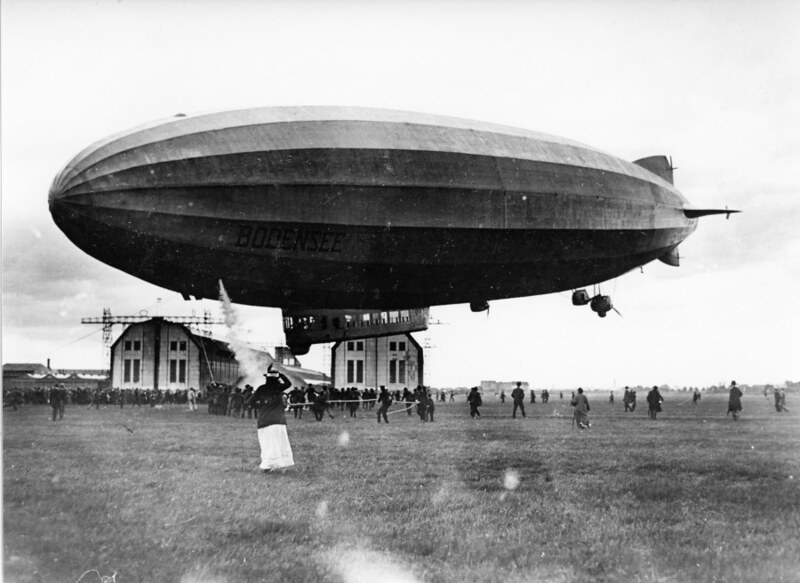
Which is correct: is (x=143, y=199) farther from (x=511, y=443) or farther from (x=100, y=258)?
(x=511, y=443)

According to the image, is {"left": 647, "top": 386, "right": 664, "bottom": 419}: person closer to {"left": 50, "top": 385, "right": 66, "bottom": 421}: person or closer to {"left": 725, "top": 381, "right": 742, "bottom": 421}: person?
{"left": 725, "top": 381, "right": 742, "bottom": 421}: person

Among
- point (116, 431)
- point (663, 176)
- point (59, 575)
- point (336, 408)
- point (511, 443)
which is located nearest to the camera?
point (59, 575)

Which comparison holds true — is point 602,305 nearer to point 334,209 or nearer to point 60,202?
point 334,209

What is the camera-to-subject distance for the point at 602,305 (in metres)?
16.6

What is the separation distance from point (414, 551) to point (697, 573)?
2.86 metres

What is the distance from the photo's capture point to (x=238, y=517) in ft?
26.5

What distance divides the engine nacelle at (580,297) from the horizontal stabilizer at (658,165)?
381 cm

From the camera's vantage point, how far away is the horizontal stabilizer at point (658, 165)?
1744 cm

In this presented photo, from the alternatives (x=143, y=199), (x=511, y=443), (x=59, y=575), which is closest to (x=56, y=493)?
(x=59, y=575)

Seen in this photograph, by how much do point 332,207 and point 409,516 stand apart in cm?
514

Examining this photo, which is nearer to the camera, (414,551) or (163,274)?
(414,551)

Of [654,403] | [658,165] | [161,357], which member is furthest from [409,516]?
[161,357]

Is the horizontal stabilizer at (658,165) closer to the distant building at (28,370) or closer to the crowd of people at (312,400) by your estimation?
the crowd of people at (312,400)

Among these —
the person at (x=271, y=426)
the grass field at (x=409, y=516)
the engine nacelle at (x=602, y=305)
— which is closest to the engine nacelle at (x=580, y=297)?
the engine nacelle at (x=602, y=305)
